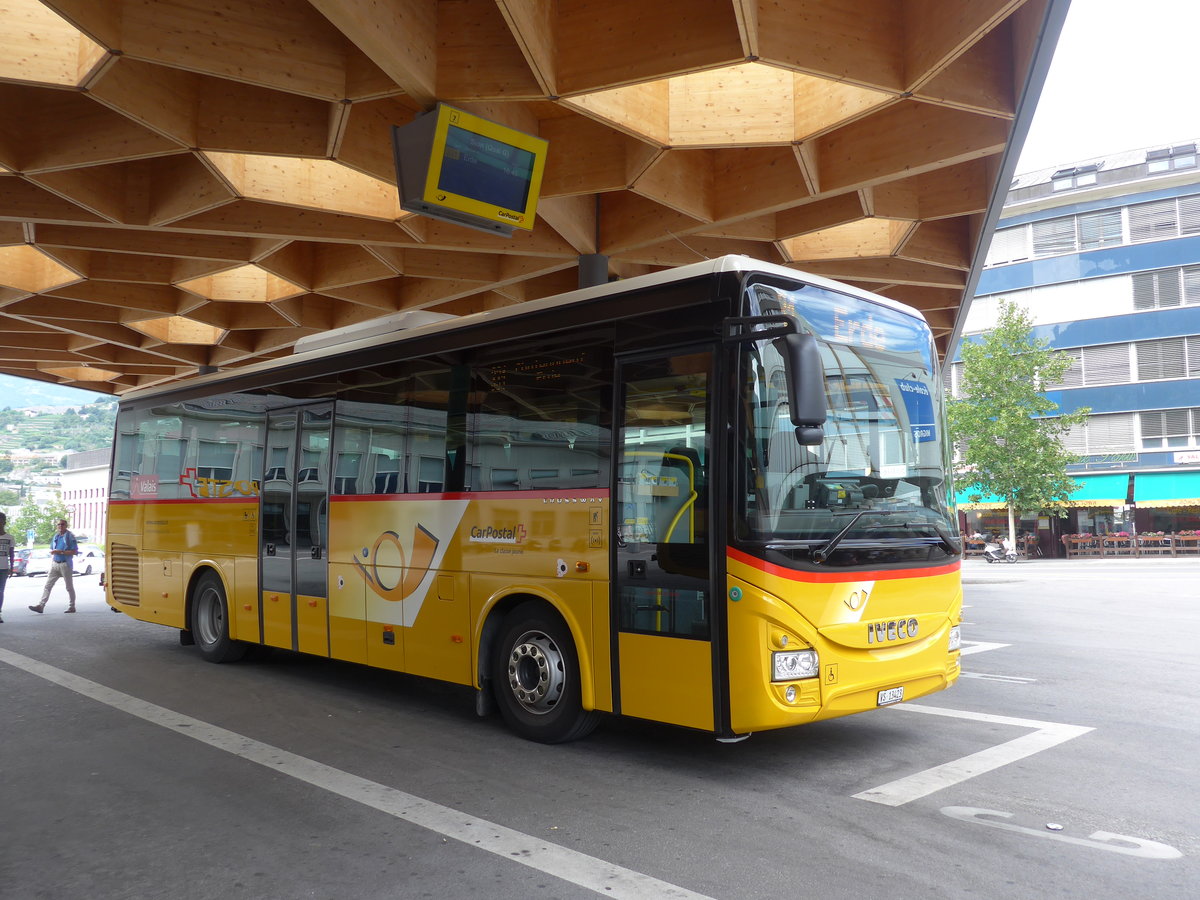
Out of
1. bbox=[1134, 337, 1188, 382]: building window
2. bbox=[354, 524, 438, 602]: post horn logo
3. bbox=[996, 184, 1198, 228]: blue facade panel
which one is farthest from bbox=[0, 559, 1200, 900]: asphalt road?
bbox=[996, 184, 1198, 228]: blue facade panel

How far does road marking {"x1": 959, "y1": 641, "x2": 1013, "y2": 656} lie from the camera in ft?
40.2

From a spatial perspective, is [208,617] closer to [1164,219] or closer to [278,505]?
[278,505]

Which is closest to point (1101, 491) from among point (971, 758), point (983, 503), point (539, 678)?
point (983, 503)

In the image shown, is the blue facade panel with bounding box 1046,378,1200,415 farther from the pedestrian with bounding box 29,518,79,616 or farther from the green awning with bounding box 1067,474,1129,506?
the pedestrian with bounding box 29,518,79,616

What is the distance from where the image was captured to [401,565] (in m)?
8.40

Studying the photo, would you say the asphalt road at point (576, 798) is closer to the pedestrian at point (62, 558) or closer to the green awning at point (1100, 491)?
the pedestrian at point (62, 558)

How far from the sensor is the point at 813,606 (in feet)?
19.4

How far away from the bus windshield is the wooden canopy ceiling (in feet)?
7.07

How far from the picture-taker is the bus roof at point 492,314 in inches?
248

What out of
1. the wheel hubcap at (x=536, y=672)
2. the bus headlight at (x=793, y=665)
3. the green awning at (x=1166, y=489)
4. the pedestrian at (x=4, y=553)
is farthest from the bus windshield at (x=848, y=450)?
the green awning at (x=1166, y=489)

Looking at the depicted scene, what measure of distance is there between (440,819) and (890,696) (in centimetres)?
308

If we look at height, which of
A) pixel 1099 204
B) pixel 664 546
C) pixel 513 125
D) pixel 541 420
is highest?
pixel 1099 204

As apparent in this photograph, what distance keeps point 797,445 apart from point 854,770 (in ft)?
7.50

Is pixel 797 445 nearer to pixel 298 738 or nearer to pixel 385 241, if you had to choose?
pixel 298 738
